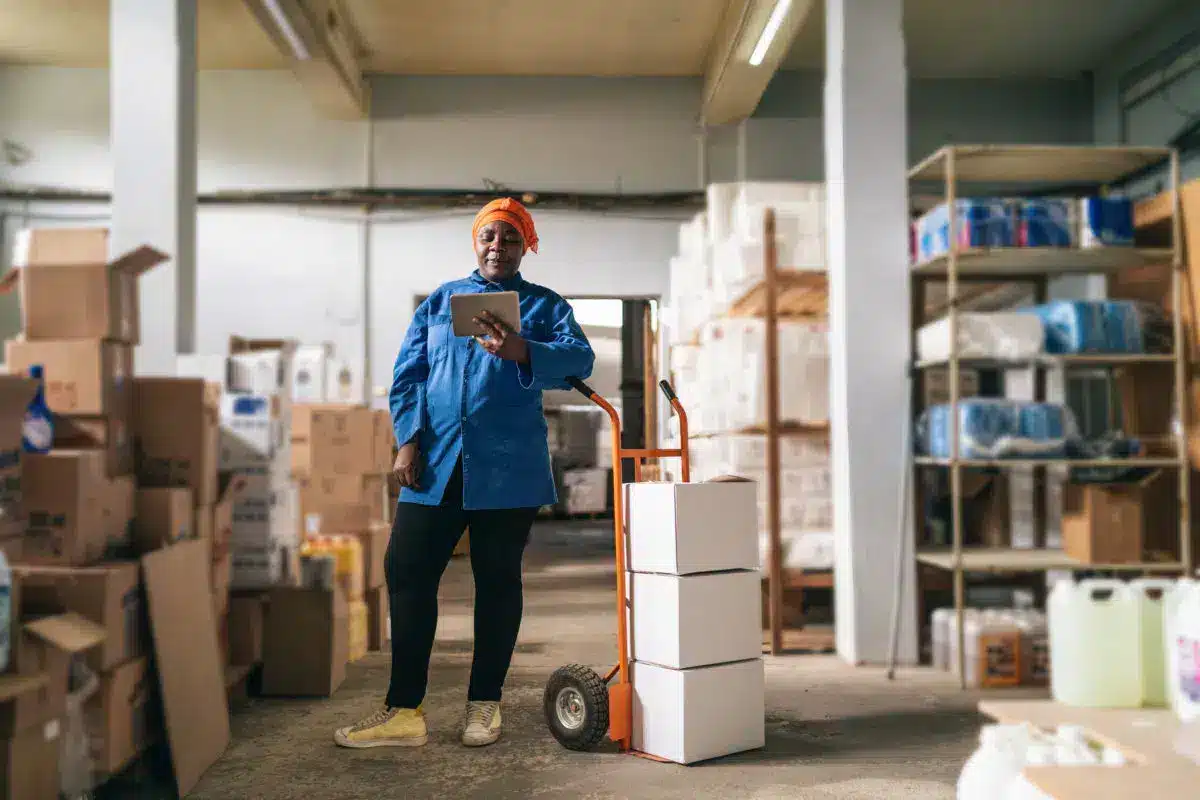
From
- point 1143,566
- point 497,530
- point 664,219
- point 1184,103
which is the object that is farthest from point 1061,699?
point 664,219

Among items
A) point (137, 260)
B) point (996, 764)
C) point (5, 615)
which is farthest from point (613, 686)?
point (137, 260)

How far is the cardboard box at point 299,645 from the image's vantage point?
378 centimetres

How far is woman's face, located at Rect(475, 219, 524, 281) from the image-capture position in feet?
9.95

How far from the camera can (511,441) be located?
300 cm

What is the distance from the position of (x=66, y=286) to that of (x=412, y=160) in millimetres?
6022

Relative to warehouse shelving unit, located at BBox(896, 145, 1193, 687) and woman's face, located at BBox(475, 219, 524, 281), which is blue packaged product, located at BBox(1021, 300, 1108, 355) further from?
woman's face, located at BBox(475, 219, 524, 281)

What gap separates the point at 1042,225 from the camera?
4062mm

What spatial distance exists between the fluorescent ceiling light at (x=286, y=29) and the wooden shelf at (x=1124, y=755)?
221 inches

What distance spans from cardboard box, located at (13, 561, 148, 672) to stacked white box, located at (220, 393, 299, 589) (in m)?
1.07

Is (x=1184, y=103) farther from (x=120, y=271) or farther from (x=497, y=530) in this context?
(x=120, y=271)

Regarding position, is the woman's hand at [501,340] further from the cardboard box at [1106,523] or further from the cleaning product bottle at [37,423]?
the cardboard box at [1106,523]

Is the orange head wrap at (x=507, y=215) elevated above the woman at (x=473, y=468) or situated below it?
above

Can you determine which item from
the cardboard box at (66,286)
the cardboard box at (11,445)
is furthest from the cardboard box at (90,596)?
the cardboard box at (66,286)

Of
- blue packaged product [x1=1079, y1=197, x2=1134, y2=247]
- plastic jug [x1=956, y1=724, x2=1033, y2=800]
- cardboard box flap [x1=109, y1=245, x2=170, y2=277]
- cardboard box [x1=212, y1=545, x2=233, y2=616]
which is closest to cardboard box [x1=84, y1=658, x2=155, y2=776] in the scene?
cardboard box [x1=212, y1=545, x2=233, y2=616]
